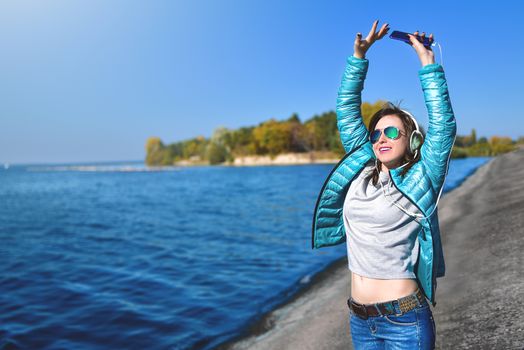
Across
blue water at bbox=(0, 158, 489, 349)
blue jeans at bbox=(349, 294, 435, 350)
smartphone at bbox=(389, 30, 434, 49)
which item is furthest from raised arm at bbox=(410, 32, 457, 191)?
blue water at bbox=(0, 158, 489, 349)

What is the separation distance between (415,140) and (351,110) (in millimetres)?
740

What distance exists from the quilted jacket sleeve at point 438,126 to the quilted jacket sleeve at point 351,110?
2.42ft

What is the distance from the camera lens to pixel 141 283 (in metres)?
12.1

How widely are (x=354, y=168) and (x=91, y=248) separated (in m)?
17.7

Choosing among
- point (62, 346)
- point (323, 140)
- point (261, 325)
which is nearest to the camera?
point (62, 346)

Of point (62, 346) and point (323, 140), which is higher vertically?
point (323, 140)

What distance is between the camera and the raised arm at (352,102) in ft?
10.7

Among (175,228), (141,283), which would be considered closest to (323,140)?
(175,228)

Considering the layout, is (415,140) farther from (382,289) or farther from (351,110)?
→ (382,289)

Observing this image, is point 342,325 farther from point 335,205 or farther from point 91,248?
point 91,248

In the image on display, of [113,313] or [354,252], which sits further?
[113,313]

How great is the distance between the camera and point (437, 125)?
2621 millimetres

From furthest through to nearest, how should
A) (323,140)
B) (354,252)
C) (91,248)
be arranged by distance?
(323,140) < (91,248) < (354,252)

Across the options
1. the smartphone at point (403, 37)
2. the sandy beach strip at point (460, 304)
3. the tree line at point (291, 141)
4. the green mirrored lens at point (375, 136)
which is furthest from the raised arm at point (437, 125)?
the tree line at point (291, 141)
